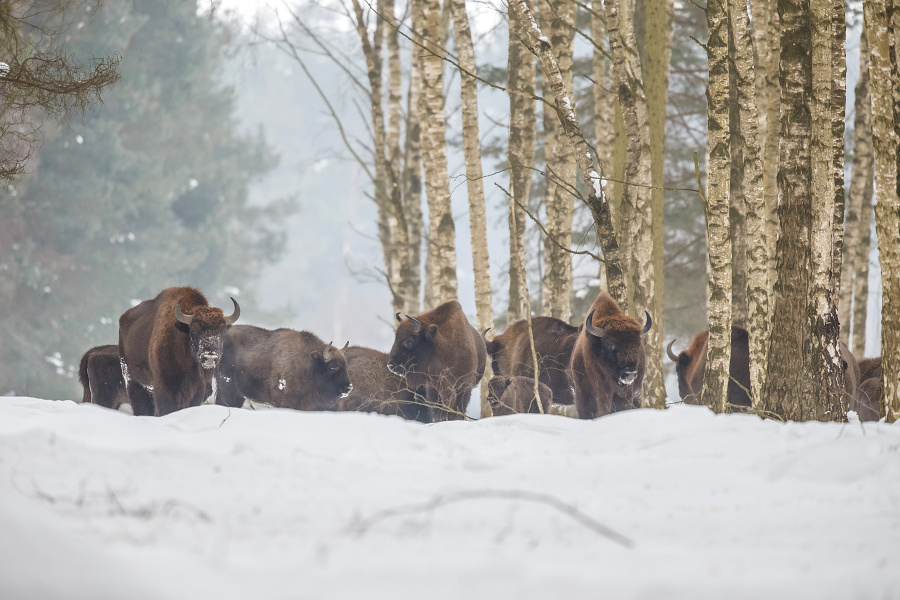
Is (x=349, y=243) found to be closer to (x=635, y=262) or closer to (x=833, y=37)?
(x=635, y=262)

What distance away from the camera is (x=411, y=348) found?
36.7 ft

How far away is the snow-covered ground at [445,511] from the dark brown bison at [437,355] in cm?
617

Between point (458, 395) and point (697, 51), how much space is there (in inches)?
641

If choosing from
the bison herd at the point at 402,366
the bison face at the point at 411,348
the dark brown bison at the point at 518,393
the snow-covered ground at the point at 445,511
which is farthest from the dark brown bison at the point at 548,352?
the snow-covered ground at the point at 445,511

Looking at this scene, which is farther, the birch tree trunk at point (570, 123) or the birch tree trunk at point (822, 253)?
the birch tree trunk at point (570, 123)

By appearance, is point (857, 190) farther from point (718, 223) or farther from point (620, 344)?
point (620, 344)

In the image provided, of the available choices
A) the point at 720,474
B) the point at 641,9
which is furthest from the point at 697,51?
the point at 720,474

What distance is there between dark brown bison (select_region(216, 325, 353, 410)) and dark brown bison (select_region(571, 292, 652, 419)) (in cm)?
341

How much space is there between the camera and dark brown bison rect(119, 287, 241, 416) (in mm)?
9500

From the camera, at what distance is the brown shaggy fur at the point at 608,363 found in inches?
363

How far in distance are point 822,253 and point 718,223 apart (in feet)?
Result: 6.66

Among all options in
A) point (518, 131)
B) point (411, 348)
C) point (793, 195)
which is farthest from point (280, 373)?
point (793, 195)

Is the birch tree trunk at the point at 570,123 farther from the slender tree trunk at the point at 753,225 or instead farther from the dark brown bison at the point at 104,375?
the dark brown bison at the point at 104,375

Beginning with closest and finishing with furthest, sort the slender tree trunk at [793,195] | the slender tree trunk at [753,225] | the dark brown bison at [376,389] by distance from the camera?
the slender tree trunk at [793,195] → the slender tree trunk at [753,225] → the dark brown bison at [376,389]
